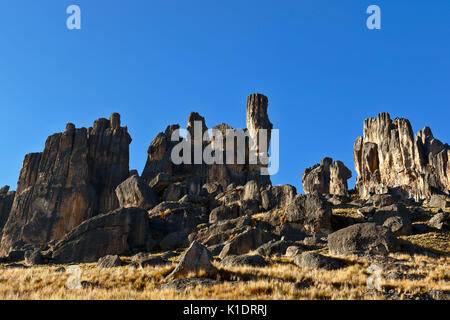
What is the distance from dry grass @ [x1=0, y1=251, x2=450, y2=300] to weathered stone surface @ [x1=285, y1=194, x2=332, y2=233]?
16.0 metres

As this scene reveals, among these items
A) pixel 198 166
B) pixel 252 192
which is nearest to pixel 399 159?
pixel 198 166

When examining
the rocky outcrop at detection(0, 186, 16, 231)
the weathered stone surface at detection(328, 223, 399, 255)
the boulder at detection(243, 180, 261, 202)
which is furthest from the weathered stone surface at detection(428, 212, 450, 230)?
the rocky outcrop at detection(0, 186, 16, 231)

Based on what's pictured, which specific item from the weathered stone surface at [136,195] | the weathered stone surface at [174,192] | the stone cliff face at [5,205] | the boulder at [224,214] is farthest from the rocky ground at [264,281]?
the stone cliff face at [5,205]

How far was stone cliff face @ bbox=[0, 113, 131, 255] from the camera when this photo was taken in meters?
78.8

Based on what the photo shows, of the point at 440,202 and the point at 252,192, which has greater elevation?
the point at 252,192

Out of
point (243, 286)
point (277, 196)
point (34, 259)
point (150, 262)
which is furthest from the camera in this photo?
point (277, 196)

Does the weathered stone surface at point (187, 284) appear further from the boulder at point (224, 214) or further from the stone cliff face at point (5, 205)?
the stone cliff face at point (5, 205)

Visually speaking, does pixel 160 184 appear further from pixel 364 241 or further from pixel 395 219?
pixel 364 241

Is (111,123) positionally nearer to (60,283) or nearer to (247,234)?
(247,234)

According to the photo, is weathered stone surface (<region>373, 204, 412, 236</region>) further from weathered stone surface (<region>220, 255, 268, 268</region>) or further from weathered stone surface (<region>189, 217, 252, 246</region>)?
weathered stone surface (<region>220, 255, 268, 268</region>)

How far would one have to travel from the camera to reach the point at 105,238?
4162 centimetres

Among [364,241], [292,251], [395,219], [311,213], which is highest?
[311,213]

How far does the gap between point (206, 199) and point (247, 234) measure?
77.1ft

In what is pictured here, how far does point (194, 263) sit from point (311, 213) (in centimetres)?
2377
